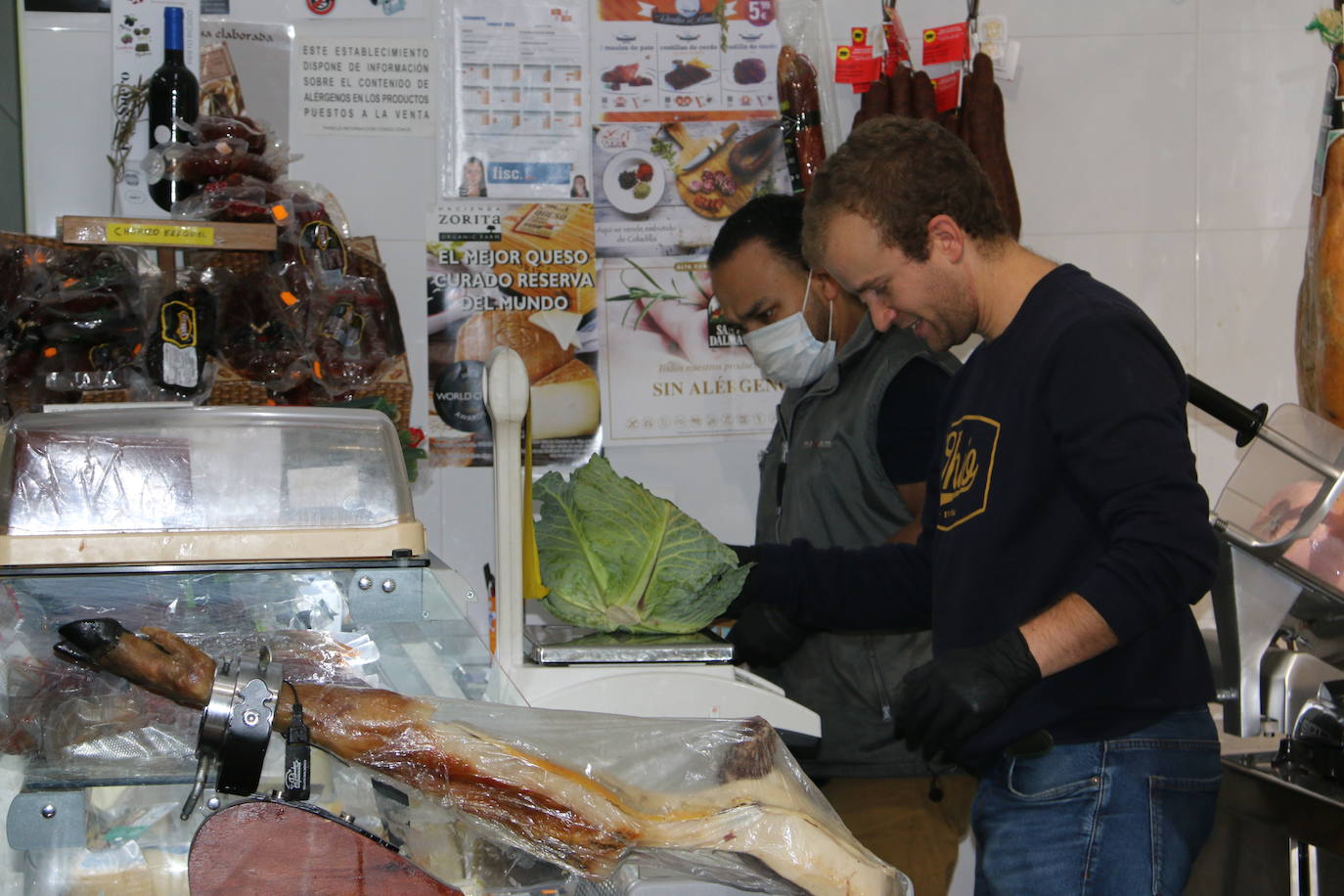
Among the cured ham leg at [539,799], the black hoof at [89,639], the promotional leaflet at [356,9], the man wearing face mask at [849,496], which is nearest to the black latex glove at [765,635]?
the man wearing face mask at [849,496]

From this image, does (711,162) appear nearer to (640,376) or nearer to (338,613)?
(640,376)

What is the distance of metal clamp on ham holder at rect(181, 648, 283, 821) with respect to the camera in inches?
42.7

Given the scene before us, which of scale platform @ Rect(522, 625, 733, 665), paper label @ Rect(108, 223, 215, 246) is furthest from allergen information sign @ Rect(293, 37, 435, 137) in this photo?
scale platform @ Rect(522, 625, 733, 665)

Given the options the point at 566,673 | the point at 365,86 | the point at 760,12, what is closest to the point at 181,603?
the point at 566,673

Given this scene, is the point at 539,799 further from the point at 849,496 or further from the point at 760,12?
the point at 760,12

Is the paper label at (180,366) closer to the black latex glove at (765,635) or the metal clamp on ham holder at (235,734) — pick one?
the black latex glove at (765,635)

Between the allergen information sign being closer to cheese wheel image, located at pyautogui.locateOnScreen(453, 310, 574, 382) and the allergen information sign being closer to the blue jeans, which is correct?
cheese wheel image, located at pyautogui.locateOnScreen(453, 310, 574, 382)

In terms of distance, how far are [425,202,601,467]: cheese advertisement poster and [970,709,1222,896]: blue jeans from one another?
1.85m

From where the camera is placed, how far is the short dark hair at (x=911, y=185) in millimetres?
1974

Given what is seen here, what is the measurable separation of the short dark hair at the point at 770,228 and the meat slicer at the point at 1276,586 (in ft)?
3.40

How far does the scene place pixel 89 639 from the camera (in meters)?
1.09

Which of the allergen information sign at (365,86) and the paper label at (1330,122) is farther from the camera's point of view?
the allergen information sign at (365,86)

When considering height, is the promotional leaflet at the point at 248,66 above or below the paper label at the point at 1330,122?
above

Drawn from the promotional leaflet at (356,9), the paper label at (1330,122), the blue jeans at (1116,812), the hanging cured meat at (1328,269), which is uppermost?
the promotional leaflet at (356,9)
